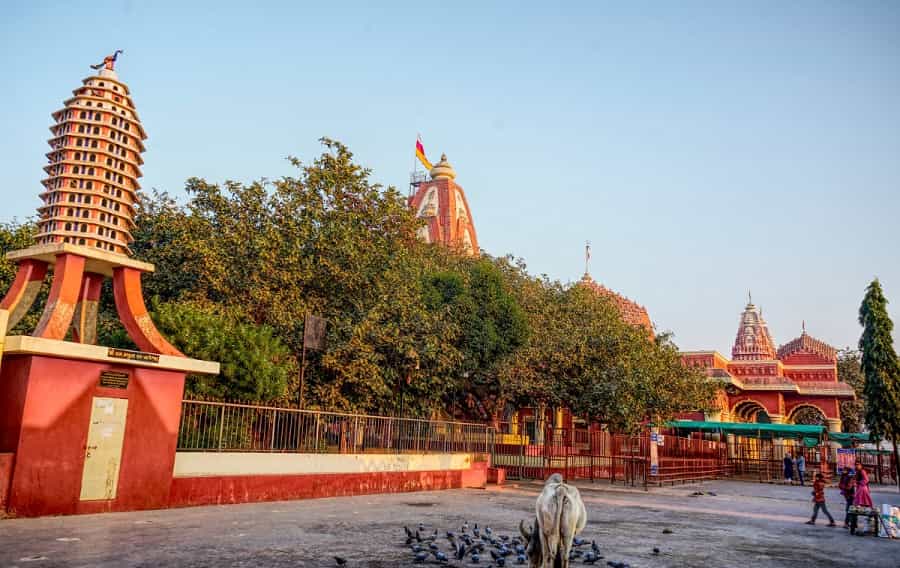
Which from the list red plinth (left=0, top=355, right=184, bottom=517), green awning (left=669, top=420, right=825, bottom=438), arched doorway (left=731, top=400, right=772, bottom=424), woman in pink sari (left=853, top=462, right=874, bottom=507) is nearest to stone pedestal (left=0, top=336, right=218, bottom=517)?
red plinth (left=0, top=355, right=184, bottom=517)

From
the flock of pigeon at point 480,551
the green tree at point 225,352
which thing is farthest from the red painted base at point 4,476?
the flock of pigeon at point 480,551

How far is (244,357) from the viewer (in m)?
16.7

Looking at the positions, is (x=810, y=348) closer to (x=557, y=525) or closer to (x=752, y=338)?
(x=752, y=338)

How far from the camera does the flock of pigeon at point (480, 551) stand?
27.6ft

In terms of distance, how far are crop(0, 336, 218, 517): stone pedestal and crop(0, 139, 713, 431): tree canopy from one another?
4079mm

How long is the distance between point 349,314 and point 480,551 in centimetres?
1393

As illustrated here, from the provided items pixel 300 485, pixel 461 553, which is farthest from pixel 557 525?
pixel 300 485

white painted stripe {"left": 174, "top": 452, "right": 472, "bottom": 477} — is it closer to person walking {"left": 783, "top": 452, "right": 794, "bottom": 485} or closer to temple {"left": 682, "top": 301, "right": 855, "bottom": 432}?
person walking {"left": 783, "top": 452, "right": 794, "bottom": 485}

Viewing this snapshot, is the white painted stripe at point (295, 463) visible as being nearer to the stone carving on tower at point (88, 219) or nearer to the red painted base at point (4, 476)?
the stone carving on tower at point (88, 219)

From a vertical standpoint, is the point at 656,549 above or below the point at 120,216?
below

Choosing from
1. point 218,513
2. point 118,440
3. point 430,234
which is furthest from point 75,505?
point 430,234

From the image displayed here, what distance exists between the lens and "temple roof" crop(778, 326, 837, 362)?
178 feet

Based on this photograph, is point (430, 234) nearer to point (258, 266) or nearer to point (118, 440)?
point (258, 266)

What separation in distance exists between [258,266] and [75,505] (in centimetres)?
1097
